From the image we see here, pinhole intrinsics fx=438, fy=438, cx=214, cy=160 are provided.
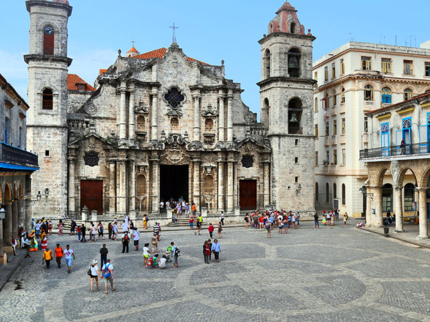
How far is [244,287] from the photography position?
17.7 meters

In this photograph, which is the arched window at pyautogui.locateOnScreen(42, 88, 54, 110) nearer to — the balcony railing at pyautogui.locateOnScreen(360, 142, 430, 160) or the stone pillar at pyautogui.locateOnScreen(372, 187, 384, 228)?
the balcony railing at pyautogui.locateOnScreen(360, 142, 430, 160)

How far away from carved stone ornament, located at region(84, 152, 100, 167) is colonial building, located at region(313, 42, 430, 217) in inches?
961

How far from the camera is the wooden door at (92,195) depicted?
38.8 metres

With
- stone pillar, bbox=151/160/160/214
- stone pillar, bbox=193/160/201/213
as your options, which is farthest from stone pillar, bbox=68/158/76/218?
stone pillar, bbox=193/160/201/213

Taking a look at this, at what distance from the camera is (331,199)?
4800cm

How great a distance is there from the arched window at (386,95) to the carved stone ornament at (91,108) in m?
28.5

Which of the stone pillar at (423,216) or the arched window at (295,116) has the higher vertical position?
the arched window at (295,116)

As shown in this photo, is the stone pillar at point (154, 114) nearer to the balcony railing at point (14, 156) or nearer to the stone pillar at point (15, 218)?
the balcony railing at point (14, 156)

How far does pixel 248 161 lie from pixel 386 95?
51.8ft

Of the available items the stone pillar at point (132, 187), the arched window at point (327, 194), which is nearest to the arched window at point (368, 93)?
the arched window at point (327, 194)

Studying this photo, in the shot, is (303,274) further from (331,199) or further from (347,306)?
(331,199)

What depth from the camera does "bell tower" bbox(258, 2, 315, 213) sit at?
140ft

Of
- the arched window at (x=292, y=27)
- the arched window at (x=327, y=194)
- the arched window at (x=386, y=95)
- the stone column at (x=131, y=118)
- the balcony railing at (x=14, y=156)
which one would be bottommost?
the arched window at (x=327, y=194)

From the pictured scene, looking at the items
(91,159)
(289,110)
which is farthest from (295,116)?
(91,159)
